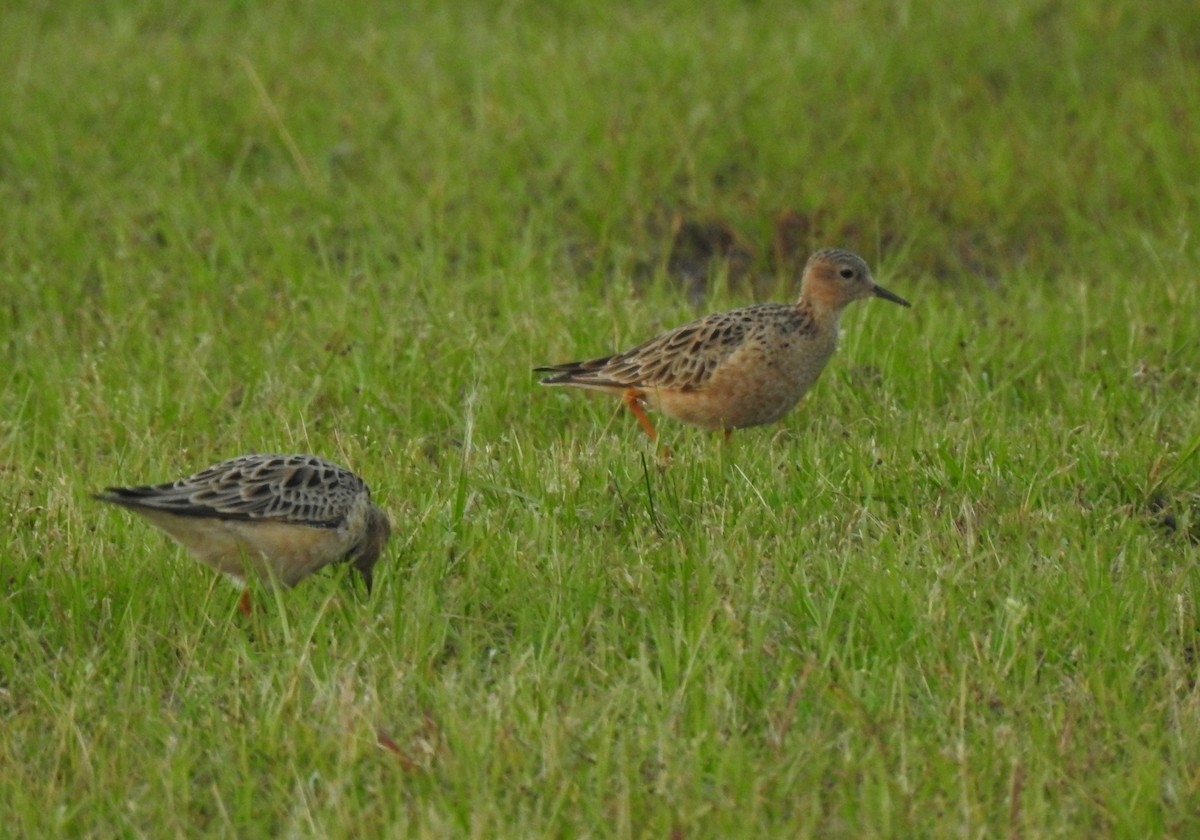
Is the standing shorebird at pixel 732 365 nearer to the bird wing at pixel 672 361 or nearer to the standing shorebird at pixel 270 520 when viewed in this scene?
the bird wing at pixel 672 361

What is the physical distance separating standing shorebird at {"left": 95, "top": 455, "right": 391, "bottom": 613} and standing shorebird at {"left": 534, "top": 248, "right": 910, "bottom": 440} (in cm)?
190

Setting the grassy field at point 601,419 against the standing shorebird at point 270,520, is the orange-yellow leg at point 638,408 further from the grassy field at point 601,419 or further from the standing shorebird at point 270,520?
the standing shorebird at point 270,520

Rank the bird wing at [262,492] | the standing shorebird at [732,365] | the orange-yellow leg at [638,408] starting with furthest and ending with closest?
the orange-yellow leg at [638,408], the standing shorebird at [732,365], the bird wing at [262,492]

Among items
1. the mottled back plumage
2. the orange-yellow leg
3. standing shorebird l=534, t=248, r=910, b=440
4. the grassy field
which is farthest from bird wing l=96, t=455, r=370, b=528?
the orange-yellow leg

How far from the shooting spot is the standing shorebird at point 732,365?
7547 millimetres

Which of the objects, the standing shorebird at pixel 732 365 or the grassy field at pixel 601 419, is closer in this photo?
the grassy field at pixel 601 419

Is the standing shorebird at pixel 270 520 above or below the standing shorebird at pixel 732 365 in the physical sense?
above

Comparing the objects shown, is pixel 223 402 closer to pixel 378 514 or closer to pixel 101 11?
pixel 378 514

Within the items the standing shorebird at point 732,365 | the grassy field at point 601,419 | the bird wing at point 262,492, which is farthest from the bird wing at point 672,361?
the bird wing at point 262,492

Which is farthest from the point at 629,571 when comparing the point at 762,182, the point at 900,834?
the point at 762,182

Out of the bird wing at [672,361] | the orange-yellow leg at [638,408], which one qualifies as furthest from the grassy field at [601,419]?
the bird wing at [672,361]

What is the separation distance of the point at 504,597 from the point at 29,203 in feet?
19.5

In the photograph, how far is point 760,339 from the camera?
25.2 ft

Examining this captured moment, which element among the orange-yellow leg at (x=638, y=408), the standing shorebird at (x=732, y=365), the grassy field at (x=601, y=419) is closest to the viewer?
the grassy field at (x=601, y=419)
